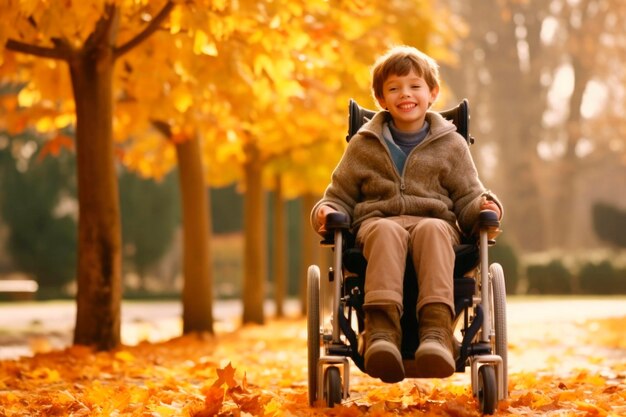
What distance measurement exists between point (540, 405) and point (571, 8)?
26.6m

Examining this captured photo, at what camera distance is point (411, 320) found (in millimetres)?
4461

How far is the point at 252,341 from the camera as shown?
10.9m

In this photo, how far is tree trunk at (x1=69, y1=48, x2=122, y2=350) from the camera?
788 cm

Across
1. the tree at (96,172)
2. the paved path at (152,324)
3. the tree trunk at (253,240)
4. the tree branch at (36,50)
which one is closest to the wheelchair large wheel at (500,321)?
the paved path at (152,324)

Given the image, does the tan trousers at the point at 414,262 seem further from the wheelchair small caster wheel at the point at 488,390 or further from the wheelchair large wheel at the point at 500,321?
the wheelchair large wheel at the point at 500,321

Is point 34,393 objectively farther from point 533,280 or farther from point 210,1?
point 533,280

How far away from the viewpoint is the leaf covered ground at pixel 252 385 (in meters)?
4.37

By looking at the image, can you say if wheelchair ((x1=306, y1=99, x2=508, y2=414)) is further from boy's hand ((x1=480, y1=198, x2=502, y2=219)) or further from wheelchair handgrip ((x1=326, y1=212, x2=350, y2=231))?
boy's hand ((x1=480, y1=198, x2=502, y2=219))

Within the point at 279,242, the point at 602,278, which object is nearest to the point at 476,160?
the point at 602,278

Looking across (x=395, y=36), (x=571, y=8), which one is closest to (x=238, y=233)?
(x=571, y=8)

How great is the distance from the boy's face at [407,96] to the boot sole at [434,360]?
4.03ft

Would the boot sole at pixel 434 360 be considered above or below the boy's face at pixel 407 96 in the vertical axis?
below

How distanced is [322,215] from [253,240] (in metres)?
10.4

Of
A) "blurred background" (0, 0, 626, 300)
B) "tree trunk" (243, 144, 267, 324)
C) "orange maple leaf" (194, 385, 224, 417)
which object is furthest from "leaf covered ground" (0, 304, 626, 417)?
"tree trunk" (243, 144, 267, 324)
